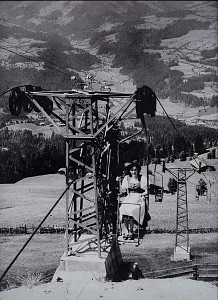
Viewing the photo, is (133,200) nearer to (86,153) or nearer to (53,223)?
(86,153)

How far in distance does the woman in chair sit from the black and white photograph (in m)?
0.03

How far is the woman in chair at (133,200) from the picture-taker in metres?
8.84

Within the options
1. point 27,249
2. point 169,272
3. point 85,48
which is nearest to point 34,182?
point 27,249

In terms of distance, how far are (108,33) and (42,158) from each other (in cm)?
4138

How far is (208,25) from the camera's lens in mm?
64188

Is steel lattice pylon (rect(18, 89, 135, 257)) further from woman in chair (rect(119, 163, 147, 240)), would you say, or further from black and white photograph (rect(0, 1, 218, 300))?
woman in chair (rect(119, 163, 147, 240))

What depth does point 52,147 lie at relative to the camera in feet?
144

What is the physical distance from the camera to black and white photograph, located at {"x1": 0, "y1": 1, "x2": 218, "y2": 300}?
866cm

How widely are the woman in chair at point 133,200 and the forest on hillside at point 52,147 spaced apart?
2830 centimetres

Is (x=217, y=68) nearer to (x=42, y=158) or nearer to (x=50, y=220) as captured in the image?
(x=42, y=158)

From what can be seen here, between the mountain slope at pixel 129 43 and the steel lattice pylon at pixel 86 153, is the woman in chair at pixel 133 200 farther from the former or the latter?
the mountain slope at pixel 129 43

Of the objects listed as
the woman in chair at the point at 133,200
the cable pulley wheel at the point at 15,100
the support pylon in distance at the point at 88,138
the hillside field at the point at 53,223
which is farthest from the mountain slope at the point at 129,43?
the woman in chair at the point at 133,200

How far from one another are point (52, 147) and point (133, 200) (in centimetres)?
3577

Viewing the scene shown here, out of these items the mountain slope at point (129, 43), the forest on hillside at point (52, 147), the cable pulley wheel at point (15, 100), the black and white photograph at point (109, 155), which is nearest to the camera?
the black and white photograph at point (109, 155)
